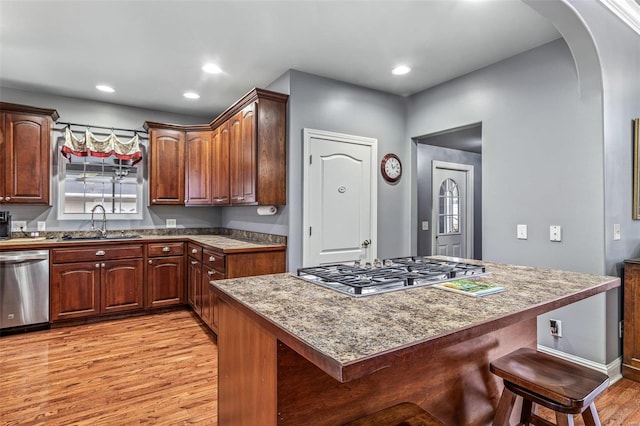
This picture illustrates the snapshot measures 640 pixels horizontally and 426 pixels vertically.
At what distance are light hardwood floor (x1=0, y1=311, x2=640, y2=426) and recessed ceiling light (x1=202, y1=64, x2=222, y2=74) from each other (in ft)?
8.44

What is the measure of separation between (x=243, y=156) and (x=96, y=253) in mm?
1928

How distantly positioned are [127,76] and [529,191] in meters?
3.92

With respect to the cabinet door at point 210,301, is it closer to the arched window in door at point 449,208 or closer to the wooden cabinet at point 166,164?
the wooden cabinet at point 166,164

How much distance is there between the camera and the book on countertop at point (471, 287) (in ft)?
4.59

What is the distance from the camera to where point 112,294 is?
3.88m

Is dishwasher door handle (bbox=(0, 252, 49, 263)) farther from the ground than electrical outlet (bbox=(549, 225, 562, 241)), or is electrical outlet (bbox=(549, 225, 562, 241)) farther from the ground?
electrical outlet (bbox=(549, 225, 562, 241))

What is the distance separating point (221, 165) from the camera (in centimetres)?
411

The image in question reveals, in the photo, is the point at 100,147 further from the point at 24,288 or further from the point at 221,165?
the point at 24,288

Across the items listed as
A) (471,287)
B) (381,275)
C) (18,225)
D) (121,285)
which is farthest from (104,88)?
(471,287)

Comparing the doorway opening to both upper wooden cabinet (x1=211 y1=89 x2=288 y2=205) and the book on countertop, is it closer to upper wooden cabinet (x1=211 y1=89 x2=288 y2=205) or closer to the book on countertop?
upper wooden cabinet (x1=211 y1=89 x2=288 y2=205)

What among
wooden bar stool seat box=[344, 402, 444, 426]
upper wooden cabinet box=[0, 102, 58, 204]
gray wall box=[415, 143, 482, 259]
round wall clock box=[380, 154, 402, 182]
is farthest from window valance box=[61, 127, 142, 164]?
wooden bar stool seat box=[344, 402, 444, 426]

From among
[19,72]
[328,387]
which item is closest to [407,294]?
[328,387]

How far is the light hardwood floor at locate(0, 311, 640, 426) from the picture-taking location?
2.10m

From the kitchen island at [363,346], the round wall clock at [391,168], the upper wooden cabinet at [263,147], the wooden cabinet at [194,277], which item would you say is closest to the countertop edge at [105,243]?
the wooden cabinet at [194,277]
